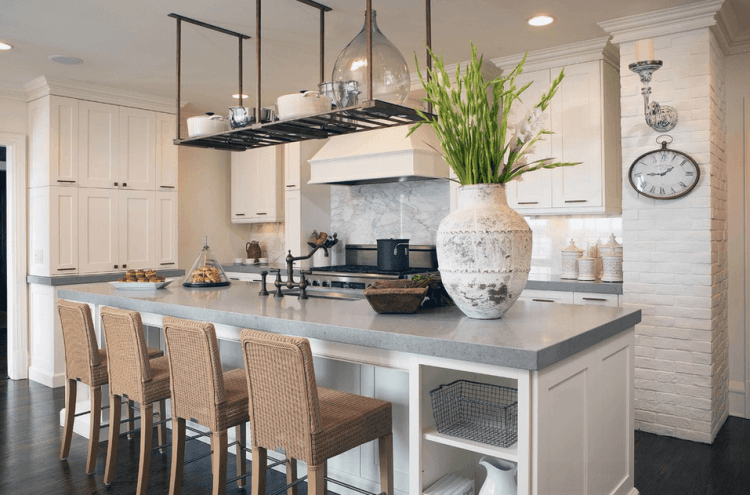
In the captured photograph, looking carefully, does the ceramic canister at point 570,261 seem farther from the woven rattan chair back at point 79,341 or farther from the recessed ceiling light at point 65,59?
the recessed ceiling light at point 65,59

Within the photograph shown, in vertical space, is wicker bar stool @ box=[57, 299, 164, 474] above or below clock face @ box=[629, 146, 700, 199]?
below

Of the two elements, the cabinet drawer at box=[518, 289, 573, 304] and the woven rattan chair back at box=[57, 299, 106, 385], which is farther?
the cabinet drawer at box=[518, 289, 573, 304]

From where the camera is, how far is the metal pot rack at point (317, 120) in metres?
2.71

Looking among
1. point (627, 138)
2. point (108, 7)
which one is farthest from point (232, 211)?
point (627, 138)

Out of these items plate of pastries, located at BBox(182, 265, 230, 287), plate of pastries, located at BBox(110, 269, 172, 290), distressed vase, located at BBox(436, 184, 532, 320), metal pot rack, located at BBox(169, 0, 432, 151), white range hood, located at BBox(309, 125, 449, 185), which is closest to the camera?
distressed vase, located at BBox(436, 184, 532, 320)

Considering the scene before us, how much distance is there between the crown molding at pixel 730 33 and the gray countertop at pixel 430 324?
7.06ft

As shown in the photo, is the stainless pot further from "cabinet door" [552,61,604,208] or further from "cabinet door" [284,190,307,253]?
"cabinet door" [552,61,604,208]

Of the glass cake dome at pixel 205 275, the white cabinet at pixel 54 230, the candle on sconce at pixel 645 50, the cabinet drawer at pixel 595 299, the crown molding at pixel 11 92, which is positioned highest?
the crown molding at pixel 11 92

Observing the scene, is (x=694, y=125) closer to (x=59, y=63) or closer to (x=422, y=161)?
(x=422, y=161)

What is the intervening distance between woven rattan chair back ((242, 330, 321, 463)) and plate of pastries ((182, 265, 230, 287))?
5.43 ft

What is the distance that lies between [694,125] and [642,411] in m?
1.80

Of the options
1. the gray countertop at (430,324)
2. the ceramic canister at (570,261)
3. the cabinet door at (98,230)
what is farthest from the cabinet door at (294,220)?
the gray countertop at (430,324)

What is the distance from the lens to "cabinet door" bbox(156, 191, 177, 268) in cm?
569

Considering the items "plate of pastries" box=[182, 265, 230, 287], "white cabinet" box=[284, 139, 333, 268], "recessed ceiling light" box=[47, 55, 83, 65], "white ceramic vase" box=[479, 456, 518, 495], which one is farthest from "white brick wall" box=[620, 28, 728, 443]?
"recessed ceiling light" box=[47, 55, 83, 65]
